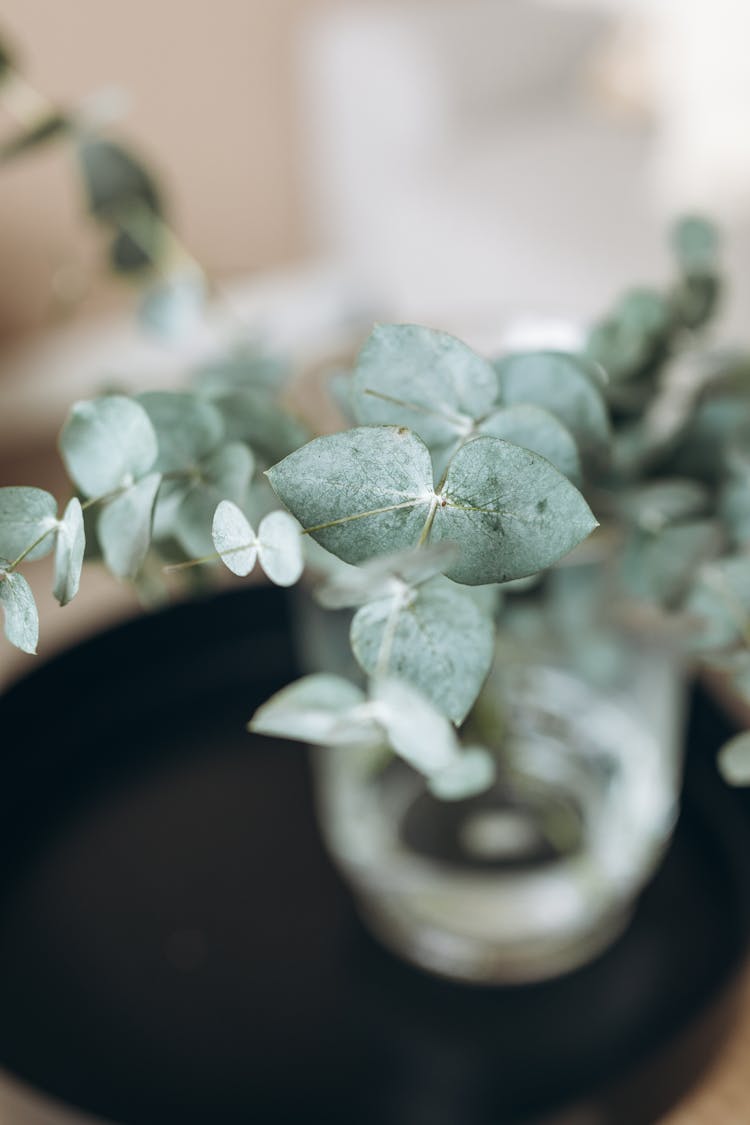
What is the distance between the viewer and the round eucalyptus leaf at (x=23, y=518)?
0.20m

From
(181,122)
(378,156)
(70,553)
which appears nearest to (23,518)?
(70,553)

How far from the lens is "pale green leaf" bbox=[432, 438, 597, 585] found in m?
0.18

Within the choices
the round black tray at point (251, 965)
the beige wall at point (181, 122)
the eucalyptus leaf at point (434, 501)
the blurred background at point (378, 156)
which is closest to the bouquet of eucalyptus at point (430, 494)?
the eucalyptus leaf at point (434, 501)

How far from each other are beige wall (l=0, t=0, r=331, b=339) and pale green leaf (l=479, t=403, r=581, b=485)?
4.81ft

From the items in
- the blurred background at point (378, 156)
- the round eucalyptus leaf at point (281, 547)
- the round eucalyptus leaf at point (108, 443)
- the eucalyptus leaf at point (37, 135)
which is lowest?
the blurred background at point (378, 156)

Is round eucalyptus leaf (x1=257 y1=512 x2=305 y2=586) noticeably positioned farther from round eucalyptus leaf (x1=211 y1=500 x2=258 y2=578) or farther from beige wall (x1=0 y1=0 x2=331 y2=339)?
beige wall (x1=0 y1=0 x2=331 y2=339)

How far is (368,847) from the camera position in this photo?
439mm

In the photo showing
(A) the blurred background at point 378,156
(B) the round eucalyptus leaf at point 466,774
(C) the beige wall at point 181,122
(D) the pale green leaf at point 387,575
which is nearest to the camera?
(D) the pale green leaf at point 387,575

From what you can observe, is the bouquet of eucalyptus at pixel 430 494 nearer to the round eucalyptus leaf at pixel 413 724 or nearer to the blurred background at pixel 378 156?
the round eucalyptus leaf at pixel 413 724

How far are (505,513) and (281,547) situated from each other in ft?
0.13

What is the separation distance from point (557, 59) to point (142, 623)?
138cm

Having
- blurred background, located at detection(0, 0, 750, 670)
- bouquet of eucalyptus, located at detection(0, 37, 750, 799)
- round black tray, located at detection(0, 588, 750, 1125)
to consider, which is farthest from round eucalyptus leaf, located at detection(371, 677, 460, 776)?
blurred background, located at detection(0, 0, 750, 670)

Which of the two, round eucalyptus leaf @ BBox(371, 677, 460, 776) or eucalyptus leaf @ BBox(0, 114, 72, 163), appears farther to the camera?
eucalyptus leaf @ BBox(0, 114, 72, 163)

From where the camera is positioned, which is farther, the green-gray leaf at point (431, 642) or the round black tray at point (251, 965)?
the round black tray at point (251, 965)
